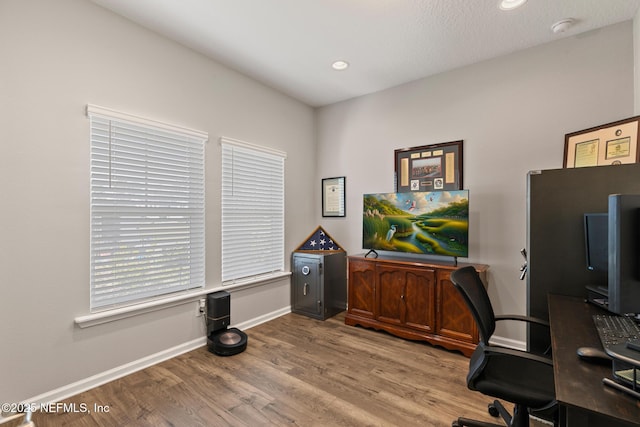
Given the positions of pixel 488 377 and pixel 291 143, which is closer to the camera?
pixel 488 377

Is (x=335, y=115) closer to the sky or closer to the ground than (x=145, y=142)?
closer to the sky

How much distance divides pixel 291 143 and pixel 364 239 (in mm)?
1669

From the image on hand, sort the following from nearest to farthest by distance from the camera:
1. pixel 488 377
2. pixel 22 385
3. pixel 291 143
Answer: pixel 488 377 < pixel 22 385 < pixel 291 143

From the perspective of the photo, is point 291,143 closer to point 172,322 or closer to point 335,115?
point 335,115

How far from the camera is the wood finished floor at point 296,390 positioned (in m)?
1.87

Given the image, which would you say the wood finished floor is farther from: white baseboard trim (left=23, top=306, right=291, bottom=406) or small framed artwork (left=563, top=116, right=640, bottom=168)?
small framed artwork (left=563, top=116, right=640, bottom=168)

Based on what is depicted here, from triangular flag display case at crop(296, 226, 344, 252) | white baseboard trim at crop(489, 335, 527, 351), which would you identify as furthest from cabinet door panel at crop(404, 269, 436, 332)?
triangular flag display case at crop(296, 226, 344, 252)

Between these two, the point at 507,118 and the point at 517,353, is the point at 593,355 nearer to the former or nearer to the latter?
the point at 517,353

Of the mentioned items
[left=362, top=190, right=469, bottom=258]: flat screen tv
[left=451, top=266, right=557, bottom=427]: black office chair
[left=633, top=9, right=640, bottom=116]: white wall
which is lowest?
[left=451, top=266, right=557, bottom=427]: black office chair

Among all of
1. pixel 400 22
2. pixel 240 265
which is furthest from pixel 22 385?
pixel 400 22

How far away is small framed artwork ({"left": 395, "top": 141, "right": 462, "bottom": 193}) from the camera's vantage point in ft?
10.3

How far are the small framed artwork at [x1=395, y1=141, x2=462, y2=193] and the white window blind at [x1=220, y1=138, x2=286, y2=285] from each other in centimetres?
156

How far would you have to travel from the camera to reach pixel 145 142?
2.51 meters

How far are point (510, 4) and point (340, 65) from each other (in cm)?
153
